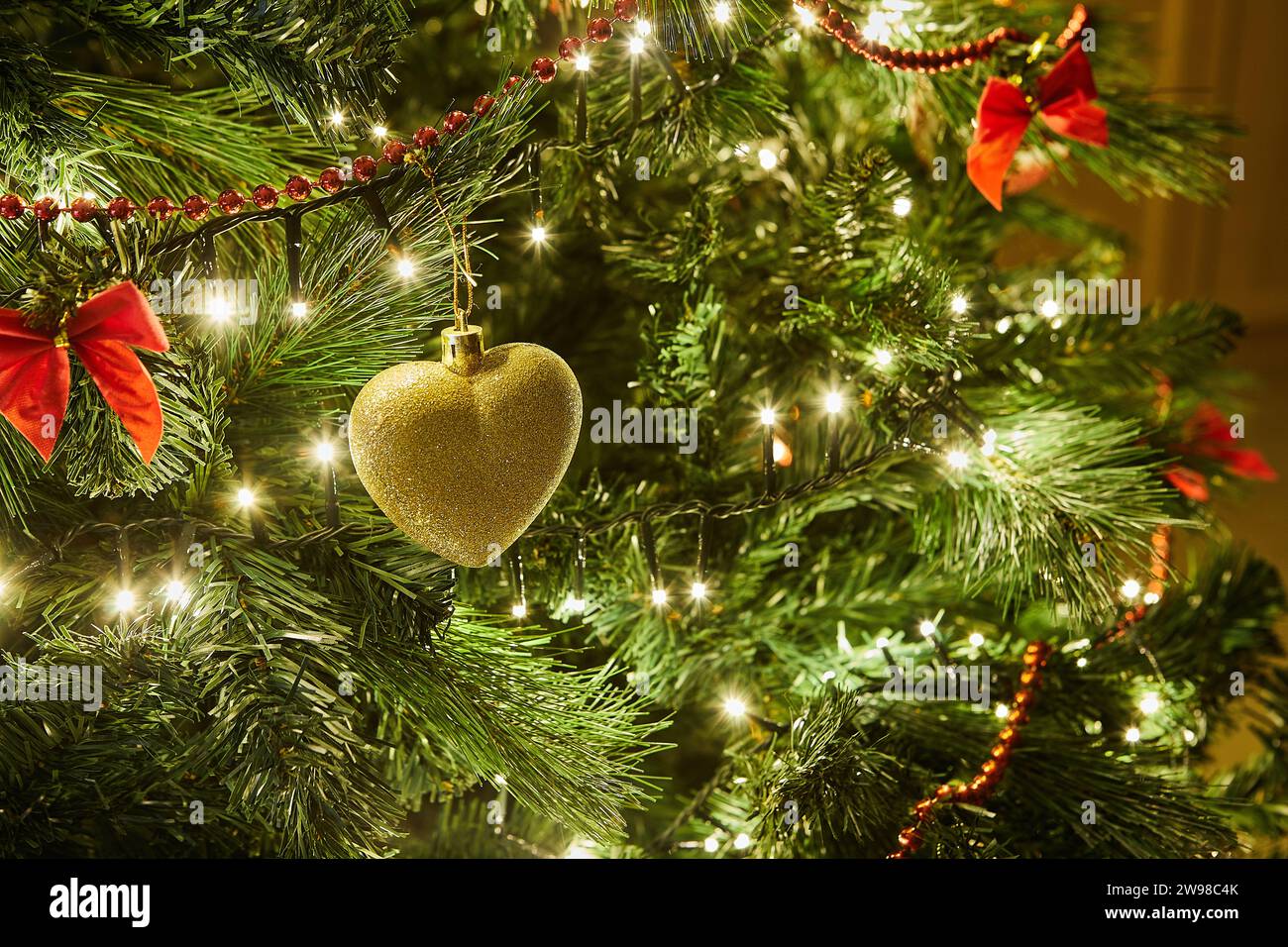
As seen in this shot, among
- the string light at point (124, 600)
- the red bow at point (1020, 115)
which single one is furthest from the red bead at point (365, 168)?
the red bow at point (1020, 115)

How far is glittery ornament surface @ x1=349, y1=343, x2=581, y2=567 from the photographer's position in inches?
15.9

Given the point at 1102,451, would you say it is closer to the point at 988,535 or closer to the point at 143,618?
the point at 988,535

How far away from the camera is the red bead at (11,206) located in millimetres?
368

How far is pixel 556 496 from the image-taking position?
53 centimetres

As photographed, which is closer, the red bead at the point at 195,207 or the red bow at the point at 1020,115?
the red bead at the point at 195,207

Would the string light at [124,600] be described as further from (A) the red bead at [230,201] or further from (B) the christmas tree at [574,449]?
(A) the red bead at [230,201]

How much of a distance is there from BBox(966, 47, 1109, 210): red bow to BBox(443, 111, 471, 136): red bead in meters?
0.27

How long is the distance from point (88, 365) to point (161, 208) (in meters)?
0.07

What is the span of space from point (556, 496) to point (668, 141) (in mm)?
196

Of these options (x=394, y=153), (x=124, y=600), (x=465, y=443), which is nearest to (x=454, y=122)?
(x=394, y=153)

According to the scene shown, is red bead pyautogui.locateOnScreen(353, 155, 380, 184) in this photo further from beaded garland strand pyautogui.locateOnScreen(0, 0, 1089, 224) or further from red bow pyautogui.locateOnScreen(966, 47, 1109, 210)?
red bow pyautogui.locateOnScreen(966, 47, 1109, 210)

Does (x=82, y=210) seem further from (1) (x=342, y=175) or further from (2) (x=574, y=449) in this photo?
(2) (x=574, y=449)

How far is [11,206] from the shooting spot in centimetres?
37
